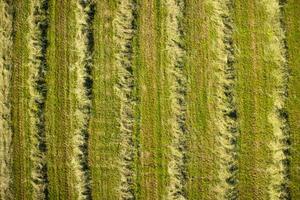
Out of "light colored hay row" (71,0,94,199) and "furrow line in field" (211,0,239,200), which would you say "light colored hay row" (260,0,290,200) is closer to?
"furrow line in field" (211,0,239,200)

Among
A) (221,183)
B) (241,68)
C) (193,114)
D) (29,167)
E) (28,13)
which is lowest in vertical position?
(221,183)

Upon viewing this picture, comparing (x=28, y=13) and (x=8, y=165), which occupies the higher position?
(x=28, y=13)

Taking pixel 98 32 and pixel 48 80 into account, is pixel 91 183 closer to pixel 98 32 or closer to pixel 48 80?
pixel 48 80

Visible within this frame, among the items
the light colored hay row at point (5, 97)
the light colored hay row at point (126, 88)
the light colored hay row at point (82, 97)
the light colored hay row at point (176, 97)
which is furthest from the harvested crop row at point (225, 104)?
the light colored hay row at point (5, 97)

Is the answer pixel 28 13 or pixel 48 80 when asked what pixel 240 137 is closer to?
pixel 48 80

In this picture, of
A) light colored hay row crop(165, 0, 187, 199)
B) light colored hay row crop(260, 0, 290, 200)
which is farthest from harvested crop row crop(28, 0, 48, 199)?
light colored hay row crop(260, 0, 290, 200)

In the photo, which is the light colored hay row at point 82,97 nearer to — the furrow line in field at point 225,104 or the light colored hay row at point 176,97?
the light colored hay row at point 176,97

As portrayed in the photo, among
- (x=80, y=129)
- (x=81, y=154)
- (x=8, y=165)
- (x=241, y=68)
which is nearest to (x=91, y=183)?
(x=81, y=154)

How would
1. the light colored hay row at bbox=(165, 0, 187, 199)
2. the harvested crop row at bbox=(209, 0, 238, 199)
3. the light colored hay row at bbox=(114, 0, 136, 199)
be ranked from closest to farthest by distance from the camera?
the harvested crop row at bbox=(209, 0, 238, 199) < the light colored hay row at bbox=(165, 0, 187, 199) < the light colored hay row at bbox=(114, 0, 136, 199)

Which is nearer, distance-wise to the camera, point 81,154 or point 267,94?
point 267,94
